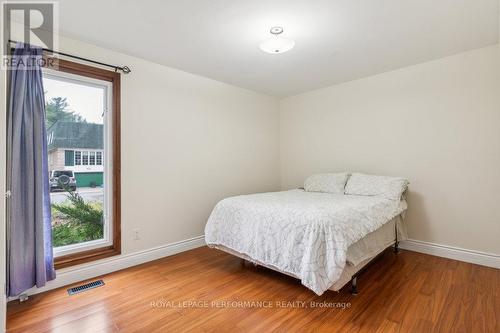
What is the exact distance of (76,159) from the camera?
2494 mm

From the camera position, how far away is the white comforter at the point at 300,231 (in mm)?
1834

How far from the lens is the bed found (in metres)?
1.84

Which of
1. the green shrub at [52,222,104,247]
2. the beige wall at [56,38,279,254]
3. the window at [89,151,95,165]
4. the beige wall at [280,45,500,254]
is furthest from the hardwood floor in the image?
the window at [89,151,95,165]

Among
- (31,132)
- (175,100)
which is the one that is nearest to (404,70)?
(175,100)

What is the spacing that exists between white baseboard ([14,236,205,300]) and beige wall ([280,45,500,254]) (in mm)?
2537

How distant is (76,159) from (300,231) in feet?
7.50

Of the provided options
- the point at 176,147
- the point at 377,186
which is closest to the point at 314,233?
the point at 377,186

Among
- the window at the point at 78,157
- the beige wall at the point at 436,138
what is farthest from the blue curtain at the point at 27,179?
the beige wall at the point at 436,138

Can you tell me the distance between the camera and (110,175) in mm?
2662

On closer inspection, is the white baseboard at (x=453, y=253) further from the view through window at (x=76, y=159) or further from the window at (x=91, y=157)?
the window at (x=91, y=157)

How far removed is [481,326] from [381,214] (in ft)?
3.32

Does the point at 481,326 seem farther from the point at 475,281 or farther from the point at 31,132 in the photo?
the point at 31,132

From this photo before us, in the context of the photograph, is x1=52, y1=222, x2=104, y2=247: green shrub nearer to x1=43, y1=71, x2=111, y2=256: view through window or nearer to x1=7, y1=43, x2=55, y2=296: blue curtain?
x1=43, y1=71, x2=111, y2=256: view through window

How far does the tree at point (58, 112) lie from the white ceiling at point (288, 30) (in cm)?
64
